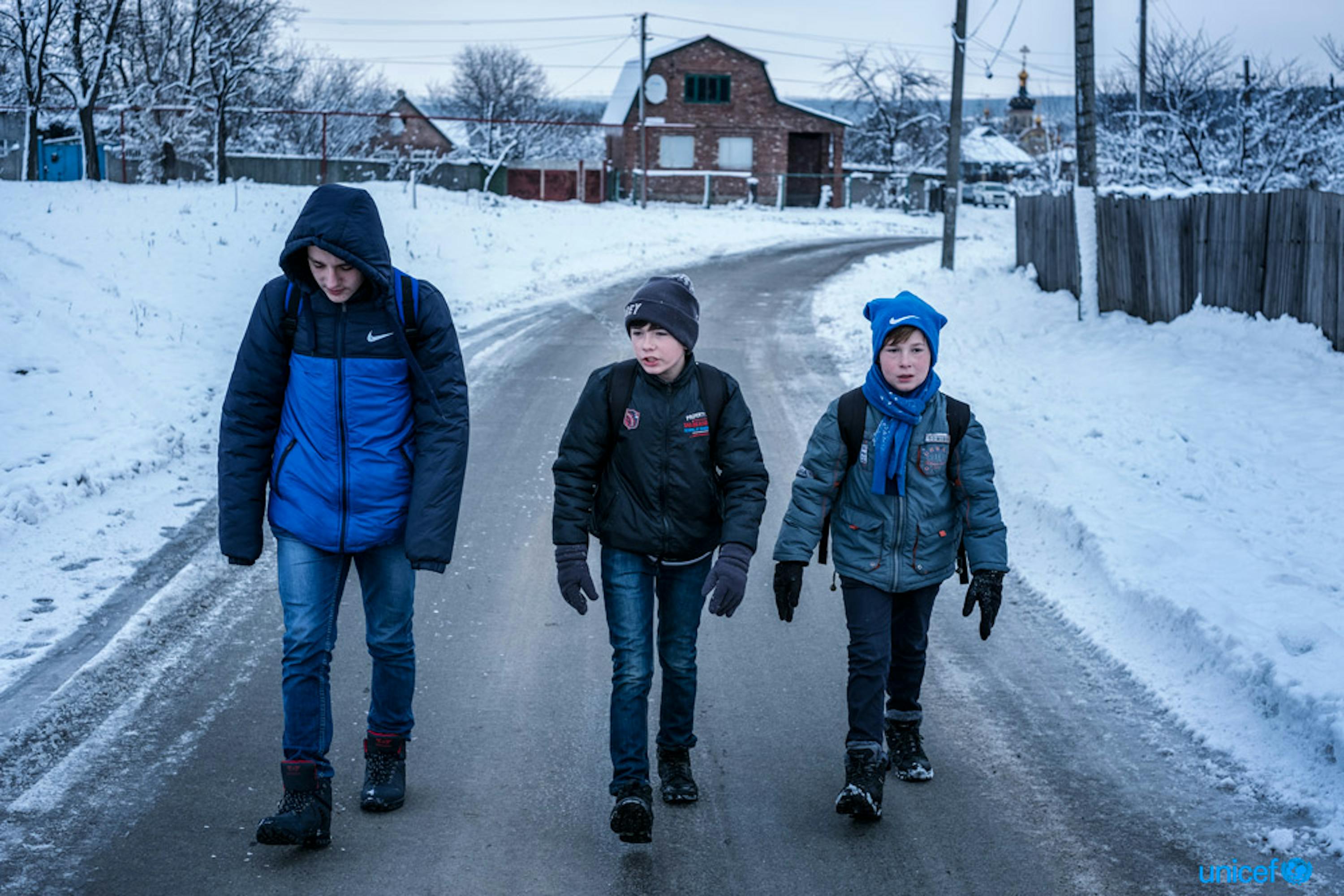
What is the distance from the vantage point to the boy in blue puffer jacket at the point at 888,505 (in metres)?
4.25

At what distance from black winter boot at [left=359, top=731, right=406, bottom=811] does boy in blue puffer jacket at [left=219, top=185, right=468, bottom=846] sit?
0.18 m

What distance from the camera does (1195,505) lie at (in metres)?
8.30

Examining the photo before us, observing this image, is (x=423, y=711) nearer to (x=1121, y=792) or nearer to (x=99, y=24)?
(x=1121, y=792)

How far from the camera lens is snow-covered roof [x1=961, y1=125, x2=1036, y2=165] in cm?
7525

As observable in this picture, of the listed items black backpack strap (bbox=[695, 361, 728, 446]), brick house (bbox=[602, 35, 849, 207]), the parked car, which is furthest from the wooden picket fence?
the parked car

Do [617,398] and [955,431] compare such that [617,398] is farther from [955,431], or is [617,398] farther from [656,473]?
[955,431]

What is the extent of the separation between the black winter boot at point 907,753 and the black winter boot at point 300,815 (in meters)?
1.92

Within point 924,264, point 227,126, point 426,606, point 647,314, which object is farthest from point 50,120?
point 647,314

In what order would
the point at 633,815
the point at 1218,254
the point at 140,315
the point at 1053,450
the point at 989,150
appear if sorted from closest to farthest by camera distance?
the point at 633,815
the point at 1053,450
the point at 1218,254
the point at 140,315
the point at 989,150

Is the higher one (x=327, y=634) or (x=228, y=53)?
(x=228, y=53)

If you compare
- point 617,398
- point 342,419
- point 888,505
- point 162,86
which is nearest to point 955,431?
point 888,505

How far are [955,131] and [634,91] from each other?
31492mm

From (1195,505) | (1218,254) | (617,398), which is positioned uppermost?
(1218,254)

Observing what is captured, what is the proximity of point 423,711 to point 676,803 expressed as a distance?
126cm
